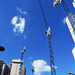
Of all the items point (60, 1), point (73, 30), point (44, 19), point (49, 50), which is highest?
point (60, 1)

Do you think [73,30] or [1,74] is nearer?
[73,30]

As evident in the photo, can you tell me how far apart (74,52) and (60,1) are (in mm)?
42477

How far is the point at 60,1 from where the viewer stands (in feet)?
240

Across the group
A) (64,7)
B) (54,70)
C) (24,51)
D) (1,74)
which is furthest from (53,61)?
(1,74)

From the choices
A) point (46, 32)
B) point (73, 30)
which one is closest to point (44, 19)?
point (46, 32)

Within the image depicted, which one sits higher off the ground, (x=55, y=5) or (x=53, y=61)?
(x=55, y=5)

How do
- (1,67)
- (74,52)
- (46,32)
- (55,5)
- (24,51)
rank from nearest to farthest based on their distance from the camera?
1. (74,52)
2. (55,5)
3. (46,32)
4. (24,51)
5. (1,67)

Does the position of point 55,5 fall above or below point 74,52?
above

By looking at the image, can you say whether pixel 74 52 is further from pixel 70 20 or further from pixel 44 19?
pixel 44 19

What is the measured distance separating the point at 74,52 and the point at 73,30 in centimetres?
1783

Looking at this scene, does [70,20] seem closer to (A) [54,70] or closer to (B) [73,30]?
(B) [73,30]

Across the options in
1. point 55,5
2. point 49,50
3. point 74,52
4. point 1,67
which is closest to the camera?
point 74,52

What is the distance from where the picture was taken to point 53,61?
77625mm

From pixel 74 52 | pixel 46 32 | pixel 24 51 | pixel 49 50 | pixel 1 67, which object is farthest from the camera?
pixel 1 67
